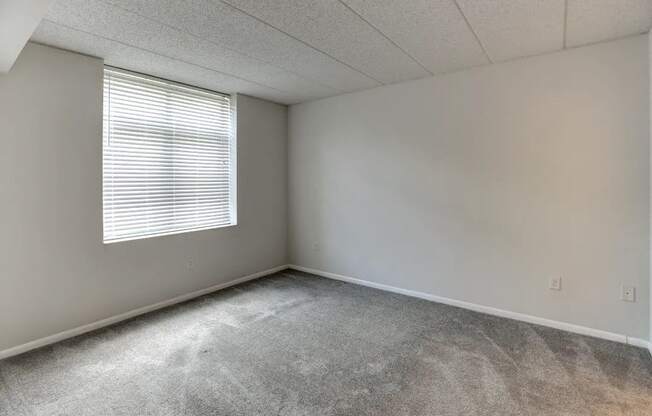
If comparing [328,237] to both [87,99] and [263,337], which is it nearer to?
[263,337]

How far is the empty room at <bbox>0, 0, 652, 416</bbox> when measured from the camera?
2.14 m

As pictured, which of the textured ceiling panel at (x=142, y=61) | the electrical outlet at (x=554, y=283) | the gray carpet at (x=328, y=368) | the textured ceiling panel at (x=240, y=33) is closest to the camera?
the gray carpet at (x=328, y=368)

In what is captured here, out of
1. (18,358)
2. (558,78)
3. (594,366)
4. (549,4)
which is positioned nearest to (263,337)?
(18,358)

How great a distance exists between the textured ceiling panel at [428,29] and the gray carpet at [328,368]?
2409 mm

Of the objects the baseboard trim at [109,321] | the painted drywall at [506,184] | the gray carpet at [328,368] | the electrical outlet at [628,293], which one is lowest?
the gray carpet at [328,368]

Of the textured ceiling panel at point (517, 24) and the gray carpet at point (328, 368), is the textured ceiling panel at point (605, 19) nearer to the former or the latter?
the textured ceiling panel at point (517, 24)

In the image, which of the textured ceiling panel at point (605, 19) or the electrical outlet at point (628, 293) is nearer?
the textured ceiling panel at point (605, 19)

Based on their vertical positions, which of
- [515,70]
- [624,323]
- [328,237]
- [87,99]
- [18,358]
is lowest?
[18,358]

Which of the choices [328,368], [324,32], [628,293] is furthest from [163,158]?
[628,293]

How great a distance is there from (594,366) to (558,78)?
228 centimetres

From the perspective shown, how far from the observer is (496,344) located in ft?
8.78

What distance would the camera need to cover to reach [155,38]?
2.54m

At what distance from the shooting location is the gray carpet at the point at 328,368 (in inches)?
77.3

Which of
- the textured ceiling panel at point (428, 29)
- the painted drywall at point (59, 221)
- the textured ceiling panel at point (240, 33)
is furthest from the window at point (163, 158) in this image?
the textured ceiling panel at point (428, 29)
